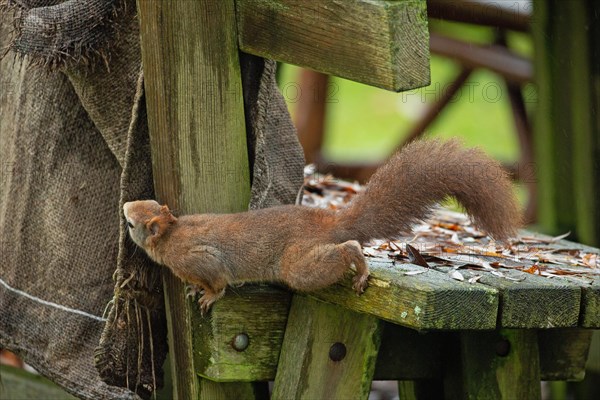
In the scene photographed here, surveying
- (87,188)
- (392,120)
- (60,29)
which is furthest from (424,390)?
(392,120)

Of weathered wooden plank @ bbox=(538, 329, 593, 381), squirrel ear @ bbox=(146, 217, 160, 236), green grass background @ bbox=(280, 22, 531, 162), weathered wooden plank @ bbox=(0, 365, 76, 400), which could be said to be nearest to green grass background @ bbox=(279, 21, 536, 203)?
green grass background @ bbox=(280, 22, 531, 162)

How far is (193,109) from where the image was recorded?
271 centimetres

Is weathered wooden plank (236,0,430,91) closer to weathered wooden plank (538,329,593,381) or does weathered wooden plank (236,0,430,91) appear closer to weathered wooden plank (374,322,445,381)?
weathered wooden plank (374,322,445,381)

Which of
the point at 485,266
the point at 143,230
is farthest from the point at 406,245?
the point at 143,230

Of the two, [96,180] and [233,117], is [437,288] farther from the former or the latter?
[96,180]

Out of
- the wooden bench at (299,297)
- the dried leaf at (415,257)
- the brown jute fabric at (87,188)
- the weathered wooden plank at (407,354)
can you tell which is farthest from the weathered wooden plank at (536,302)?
the brown jute fabric at (87,188)

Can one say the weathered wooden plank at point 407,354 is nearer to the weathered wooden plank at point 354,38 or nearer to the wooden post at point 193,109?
the wooden post at point 193,109

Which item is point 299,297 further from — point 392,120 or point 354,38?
point 392,120

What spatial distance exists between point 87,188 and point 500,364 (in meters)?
1.22

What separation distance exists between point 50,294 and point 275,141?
773 mm

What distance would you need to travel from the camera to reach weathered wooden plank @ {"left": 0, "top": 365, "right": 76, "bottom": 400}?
3992 mm

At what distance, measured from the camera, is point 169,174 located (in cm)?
Result: 275

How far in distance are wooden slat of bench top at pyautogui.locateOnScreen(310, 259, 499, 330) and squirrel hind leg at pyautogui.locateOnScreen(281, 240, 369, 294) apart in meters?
0.04

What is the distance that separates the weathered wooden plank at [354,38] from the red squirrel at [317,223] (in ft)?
1.30
